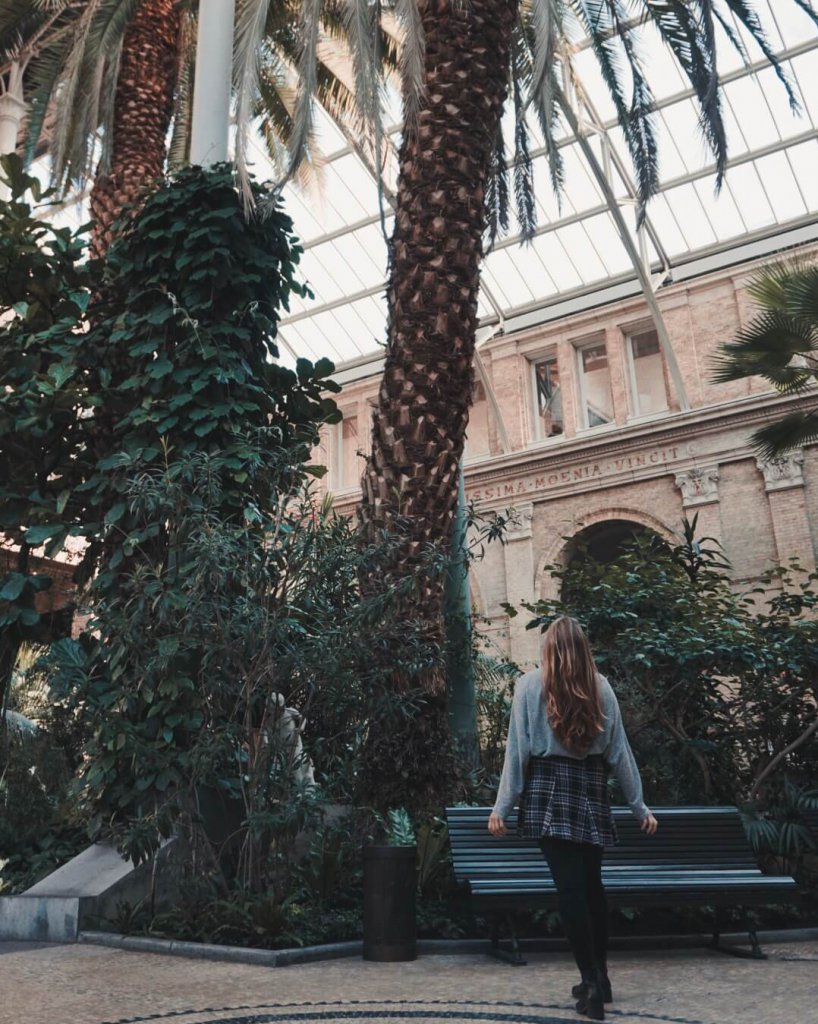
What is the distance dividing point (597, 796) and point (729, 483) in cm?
1941

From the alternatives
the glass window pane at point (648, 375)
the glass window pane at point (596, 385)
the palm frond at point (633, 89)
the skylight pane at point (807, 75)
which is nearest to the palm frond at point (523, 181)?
the palm frond at point (633, 89)

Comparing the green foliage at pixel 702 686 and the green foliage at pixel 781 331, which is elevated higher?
the green foliage at pixel 781 331

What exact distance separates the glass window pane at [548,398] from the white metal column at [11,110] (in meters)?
13.8

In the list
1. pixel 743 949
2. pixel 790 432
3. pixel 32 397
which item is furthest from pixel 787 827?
pixel 32 397

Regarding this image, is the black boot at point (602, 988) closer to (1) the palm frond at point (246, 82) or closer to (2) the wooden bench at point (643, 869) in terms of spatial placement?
(2) the wooden bench at point (643, 869)

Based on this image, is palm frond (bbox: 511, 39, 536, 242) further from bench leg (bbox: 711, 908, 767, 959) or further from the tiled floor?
the tiled floor

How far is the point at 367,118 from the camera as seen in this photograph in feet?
27.4

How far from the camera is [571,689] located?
13.6 ft

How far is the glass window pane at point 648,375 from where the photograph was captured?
2448 cm

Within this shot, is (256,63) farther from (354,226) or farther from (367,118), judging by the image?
(354,226)

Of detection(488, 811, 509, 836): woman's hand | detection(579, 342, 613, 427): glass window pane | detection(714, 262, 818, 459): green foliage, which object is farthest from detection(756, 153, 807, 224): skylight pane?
detection(488, 811, 509, 836): woman's hand

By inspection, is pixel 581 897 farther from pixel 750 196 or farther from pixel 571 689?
pixel 750 196

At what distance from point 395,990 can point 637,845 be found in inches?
81.9

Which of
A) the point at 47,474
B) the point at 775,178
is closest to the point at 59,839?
the point at 47,474
